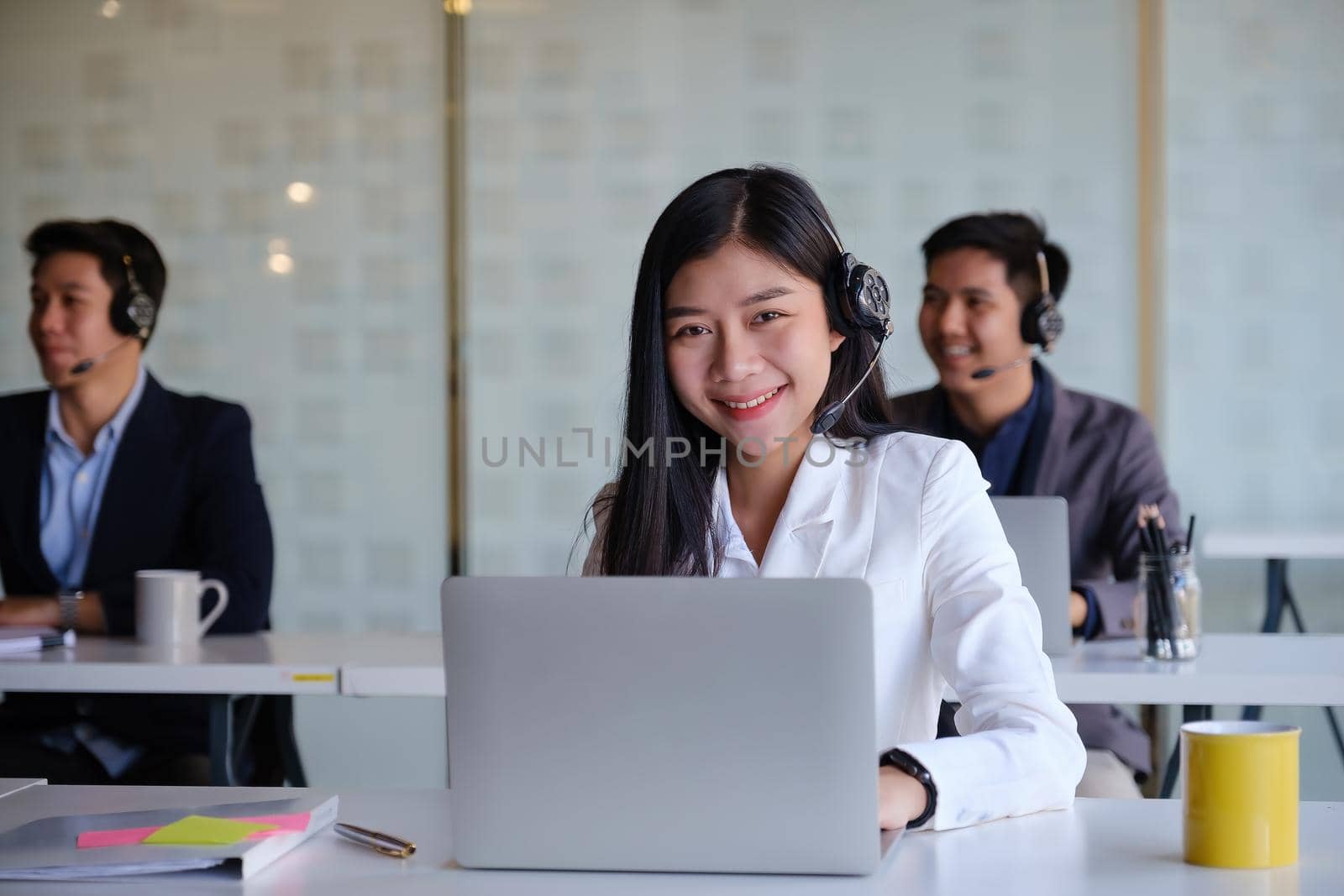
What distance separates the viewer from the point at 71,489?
10.1ft

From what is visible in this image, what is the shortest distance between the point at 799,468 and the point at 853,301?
0.67ft

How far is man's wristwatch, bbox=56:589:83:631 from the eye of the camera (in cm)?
282

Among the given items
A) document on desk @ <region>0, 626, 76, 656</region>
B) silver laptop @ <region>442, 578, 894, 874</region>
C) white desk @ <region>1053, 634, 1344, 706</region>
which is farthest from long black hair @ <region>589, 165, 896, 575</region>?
document on desk @ <region>0, 626, 76, 656</region>

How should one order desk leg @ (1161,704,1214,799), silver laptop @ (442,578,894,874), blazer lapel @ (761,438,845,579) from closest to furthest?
silver laptop @ (442,578,894,874), blazer lapel @ (761,438,845,579), desk leg @ (1161,704,1214,799)

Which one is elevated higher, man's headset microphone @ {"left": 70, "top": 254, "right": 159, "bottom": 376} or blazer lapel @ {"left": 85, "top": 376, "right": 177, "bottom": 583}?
man's headset microphone @ {"left": 70, "top": 254, "right": 159, "bottom": 376}

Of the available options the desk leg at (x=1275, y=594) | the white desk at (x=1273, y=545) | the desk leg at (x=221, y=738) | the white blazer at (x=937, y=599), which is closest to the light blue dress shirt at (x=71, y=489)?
the desk leg at (x=221, y=738)

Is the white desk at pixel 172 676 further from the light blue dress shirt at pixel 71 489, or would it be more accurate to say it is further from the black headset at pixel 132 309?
the black headset at pixel 132 309

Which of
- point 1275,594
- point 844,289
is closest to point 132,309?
point 844,289

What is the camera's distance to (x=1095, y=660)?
7.82ft

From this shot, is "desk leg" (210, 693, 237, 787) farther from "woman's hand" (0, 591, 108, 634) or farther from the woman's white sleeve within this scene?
the woman's white sleeve

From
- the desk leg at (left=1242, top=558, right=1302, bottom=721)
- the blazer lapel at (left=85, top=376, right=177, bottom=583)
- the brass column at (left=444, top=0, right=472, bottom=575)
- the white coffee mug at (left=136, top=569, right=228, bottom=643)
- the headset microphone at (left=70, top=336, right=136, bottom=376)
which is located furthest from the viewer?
the brass column at (left=444, top=0, right=472, bottom=575)

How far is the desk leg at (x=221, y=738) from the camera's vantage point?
252 centimetres

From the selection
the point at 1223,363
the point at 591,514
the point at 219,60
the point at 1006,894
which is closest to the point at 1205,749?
the point at 1006,894

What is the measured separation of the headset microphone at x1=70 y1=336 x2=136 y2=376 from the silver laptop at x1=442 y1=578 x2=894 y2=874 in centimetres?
230
